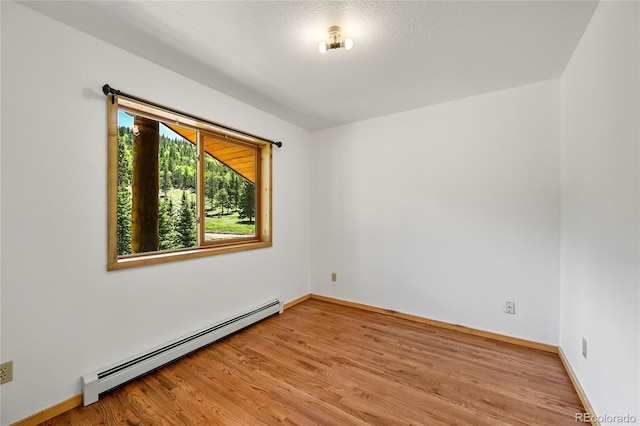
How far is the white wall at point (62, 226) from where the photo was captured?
1.48 meters

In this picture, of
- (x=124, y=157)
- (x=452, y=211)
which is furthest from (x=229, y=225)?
(x=452, y=211)

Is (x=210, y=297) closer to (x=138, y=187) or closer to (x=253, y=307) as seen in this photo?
(x=253, y=307)

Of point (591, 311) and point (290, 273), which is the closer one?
point (591, 311)

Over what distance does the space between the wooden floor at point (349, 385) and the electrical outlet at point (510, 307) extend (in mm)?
305

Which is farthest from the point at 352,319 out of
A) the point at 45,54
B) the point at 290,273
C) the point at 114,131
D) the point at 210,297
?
the point at 45,54

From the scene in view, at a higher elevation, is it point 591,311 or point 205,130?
point 205,130

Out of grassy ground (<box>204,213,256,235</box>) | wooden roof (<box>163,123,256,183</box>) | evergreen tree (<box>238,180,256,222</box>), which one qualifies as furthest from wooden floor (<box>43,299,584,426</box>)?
wooden roof (<box>163,123,256,183</box>)

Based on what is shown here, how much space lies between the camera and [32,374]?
1.53 metres

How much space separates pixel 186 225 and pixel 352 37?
2094 mm

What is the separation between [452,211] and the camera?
281 cm

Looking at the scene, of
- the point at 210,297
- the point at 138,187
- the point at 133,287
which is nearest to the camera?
the point at 133,287

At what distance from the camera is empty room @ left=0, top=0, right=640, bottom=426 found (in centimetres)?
149

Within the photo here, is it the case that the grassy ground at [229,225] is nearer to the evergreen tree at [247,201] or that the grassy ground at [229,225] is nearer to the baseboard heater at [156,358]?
the evergreen tree at [247,201]

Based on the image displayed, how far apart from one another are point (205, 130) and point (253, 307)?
1.92 m
